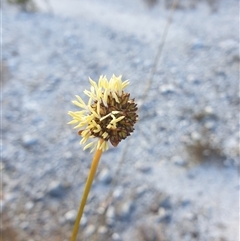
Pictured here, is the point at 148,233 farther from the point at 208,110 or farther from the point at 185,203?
the point at 208,110

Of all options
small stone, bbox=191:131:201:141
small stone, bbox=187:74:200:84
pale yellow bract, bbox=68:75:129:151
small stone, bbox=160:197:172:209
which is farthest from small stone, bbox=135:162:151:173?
pale yellow bract, bbox=68:75:129:151

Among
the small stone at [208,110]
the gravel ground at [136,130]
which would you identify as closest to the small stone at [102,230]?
the gravel ground at [136,130]

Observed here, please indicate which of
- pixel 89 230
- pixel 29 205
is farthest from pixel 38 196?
pixel 89 230

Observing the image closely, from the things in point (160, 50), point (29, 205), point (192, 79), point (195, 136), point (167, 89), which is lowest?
point (29, 205)

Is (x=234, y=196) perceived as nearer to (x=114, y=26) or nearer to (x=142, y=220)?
(x=142, y=220)

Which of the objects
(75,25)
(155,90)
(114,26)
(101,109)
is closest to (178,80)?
(155,90)

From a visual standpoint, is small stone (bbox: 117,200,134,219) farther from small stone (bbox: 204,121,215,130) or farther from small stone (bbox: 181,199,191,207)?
small stone (bbox: 204,121,215,130)

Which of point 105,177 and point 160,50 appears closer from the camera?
point 105,177
